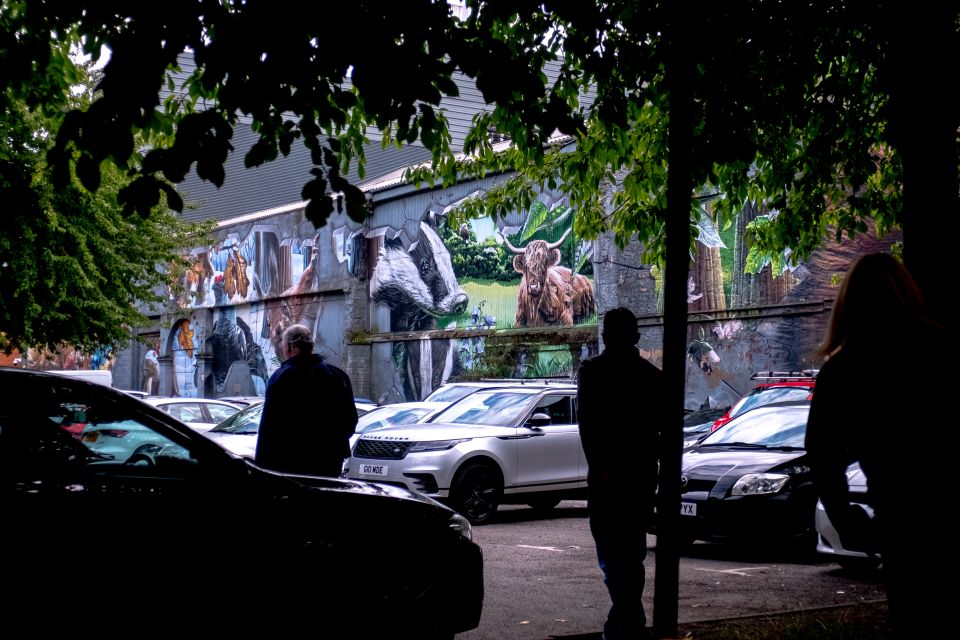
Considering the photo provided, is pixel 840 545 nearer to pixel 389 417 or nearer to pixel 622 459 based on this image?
pixel 622 459

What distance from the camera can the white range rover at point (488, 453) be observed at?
13188mm

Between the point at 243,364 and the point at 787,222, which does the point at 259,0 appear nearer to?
the point at 787,222

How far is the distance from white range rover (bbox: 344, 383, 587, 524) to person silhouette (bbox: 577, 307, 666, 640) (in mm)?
7046

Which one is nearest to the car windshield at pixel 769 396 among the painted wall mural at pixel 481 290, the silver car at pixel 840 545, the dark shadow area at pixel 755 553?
the dark shadow area at pixel 755 553

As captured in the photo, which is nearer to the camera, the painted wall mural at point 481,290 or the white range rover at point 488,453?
the white range rover at point 488,453

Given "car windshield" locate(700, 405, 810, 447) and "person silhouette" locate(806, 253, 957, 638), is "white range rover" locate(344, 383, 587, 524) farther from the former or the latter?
"person silhouette" locate(806, 253, 957, 638)

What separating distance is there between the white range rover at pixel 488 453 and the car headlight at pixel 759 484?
3.81 m

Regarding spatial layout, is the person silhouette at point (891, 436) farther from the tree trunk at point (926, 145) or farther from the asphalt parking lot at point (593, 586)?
the asphalt parking lot at point (593, 586)

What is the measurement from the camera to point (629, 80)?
8.76 meters

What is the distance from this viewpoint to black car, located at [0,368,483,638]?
4.55 metres

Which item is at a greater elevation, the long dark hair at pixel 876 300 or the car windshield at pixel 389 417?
the long dark hair at pixel 876 300

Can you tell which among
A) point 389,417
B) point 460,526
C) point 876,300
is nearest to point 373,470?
point 389,417

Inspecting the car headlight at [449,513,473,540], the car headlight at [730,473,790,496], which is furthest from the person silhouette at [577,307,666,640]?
the car headlight at [730,473,790,496]

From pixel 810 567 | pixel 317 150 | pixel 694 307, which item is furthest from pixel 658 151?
pixel 694 307
